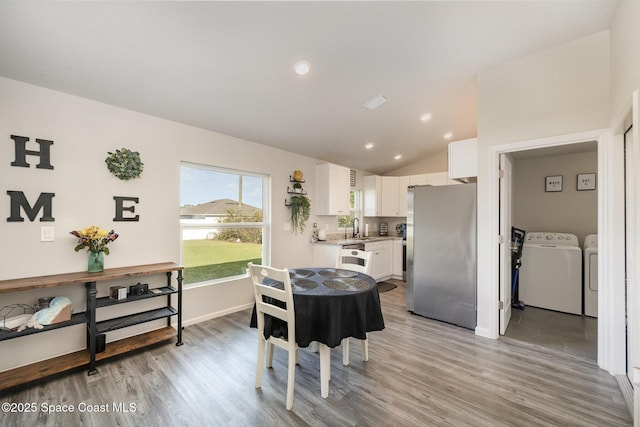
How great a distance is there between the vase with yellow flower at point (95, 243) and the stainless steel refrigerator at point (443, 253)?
3439mm

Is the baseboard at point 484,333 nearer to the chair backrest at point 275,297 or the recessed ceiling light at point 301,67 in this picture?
the chair backrest at point 275,297

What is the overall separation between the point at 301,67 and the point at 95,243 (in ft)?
8.33

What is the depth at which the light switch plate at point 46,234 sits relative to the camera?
2.31 m

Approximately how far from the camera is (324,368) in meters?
1.92

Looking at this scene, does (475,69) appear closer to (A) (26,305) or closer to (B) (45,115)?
(B) (45,115)

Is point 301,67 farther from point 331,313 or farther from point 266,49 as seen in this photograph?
point 331,313

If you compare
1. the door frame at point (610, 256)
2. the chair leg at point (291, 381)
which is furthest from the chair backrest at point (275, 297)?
the door frame at point (610, 256)

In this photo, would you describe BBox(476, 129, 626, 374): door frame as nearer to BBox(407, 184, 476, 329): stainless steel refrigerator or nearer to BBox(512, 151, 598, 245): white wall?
BBox(407, 184, 476, 329): stainless steel refrigerator

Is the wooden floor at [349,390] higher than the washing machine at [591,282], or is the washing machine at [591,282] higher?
the washing machine at [591,282]

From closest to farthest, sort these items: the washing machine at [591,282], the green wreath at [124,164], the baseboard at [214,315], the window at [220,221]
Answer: the green wreath at [124,164] → the baseboard at [214,315] → the window at [220,221] → the washing machine at [591,282]

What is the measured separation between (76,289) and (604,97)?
5.04 meters

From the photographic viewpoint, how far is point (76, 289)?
8.09 ft

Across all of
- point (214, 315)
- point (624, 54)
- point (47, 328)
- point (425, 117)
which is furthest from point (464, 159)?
point (47, 328)

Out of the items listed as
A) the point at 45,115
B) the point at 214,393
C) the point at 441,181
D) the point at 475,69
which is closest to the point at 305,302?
the point at 214,393
